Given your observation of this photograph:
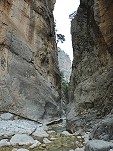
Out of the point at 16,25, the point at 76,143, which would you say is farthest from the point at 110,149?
the point at 16,25

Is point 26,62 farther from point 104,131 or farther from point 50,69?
point 104,131

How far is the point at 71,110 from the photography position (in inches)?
457

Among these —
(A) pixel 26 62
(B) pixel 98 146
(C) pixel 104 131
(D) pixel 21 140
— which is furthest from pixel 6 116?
(B) pixel 98 146

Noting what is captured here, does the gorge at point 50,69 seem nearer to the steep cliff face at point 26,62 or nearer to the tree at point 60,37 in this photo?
the steep cliff face at point 26,62

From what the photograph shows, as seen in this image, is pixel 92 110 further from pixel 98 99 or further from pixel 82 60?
pixel 82 60

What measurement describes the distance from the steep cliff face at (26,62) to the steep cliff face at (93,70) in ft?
9.34

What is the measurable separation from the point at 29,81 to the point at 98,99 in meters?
5.95

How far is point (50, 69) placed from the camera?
63.1ft

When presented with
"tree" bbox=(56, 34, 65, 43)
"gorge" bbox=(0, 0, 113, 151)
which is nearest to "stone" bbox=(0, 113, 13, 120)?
"gorge" bbox=(0, 0, 113, 151)

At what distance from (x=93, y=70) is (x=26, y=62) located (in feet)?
17.7

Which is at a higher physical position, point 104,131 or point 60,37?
point 60,37

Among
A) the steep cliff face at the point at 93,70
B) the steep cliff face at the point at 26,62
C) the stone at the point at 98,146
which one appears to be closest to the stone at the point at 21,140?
the stone at the point at 98,146

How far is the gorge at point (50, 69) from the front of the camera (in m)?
9.91

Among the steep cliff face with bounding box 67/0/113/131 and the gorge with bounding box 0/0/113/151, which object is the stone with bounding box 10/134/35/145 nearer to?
the gorge with bounding box 0/0/113/151
